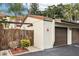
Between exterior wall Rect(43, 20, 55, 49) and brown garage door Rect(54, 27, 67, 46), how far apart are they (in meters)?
0.07

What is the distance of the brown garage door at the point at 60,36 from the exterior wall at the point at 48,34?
0.07 metres

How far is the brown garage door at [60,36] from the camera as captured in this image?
2448 mm

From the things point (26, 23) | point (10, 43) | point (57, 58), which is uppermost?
point (26, 23)

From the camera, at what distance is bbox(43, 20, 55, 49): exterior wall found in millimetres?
2422

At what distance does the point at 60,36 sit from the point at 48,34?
211 mm

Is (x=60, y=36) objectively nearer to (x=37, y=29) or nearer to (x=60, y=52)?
(x=60, y=52)

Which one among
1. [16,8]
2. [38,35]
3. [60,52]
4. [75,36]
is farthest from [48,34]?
[16,8]

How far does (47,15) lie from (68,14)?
35 cm

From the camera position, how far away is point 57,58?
2.42 meters

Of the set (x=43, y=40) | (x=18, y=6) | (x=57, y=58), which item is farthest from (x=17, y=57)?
(x=18, y=6)

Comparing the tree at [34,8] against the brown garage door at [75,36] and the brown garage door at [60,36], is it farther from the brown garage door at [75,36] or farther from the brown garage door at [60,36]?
the brown garage door at [75,36]

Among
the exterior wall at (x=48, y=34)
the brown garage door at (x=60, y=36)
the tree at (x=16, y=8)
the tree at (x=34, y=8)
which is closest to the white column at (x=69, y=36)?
the brown garage door at (x=60, y=36)

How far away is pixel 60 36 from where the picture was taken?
8.11ft

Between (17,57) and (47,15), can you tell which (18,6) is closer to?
(47,15)
